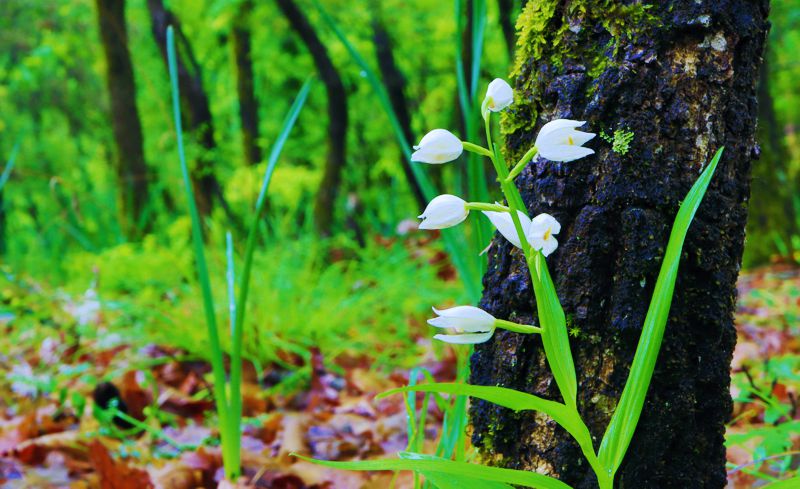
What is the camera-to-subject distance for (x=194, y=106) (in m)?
3.94

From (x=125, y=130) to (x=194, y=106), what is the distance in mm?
598

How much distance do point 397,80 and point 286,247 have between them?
65.3 inches

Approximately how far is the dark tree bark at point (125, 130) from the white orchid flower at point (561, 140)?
12.3ft

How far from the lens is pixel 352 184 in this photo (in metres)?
6.30

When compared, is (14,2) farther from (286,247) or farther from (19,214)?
(286,247)

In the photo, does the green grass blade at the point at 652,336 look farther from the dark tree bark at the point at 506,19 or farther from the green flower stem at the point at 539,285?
the dark tree bark at the point at 506,19

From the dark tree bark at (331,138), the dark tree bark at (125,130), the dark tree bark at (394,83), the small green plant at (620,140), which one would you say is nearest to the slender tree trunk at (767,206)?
the dark tree bark at (394,83)

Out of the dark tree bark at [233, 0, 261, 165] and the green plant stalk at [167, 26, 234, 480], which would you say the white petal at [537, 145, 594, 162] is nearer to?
the green plant stalk at [167, 26, 234, 480]

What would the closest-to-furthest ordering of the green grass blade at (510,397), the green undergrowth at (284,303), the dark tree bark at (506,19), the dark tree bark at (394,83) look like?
the green grass blade at (510,397) < the green undergrowth at (284,303) < the dark tree bark at (506,19) < the dark tree bark at (394,83)

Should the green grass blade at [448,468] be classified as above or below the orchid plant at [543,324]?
below

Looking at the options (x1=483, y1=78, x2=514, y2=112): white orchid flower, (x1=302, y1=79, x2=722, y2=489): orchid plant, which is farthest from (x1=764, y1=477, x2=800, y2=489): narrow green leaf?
(x1=483, y1=78, x2=514, y2=112): white orchid flower

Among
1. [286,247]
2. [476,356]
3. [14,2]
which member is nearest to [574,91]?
[476,356]

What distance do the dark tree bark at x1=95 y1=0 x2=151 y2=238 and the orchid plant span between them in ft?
12.1

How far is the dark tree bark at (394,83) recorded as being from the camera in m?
3.78
